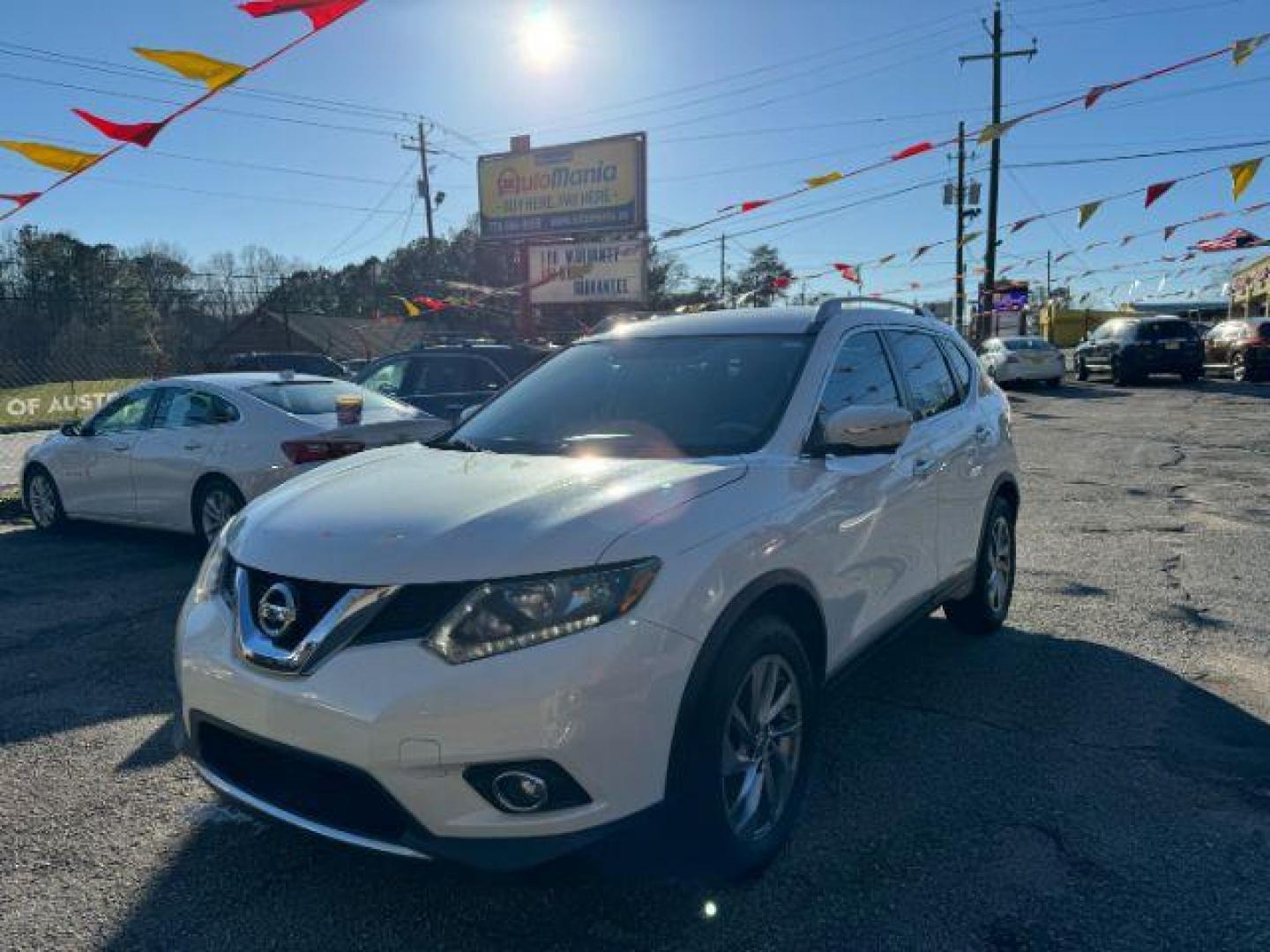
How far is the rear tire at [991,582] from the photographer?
493 cm

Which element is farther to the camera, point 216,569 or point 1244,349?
point 1244,349

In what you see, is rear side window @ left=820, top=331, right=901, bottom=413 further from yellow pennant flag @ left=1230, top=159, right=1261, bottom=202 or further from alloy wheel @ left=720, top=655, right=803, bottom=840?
yellow pennant flag @ left=1230, top=159, right=1261, bottom=202

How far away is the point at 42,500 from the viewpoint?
8.61 metres

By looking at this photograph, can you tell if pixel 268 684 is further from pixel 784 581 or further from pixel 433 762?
pixel 784 581

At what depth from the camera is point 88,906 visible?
2773 millimetres

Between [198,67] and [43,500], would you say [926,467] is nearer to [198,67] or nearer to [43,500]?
[198,67]

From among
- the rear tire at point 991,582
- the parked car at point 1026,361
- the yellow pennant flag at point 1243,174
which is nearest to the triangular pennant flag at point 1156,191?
the yellow pennant flag at point 1243,174

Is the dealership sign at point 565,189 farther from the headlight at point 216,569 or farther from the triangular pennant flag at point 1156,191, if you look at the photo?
the headlight at point 216,569

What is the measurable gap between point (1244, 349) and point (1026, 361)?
5.00 m

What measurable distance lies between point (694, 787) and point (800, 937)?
1.73 feet

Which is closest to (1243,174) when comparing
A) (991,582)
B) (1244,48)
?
(1244,48)

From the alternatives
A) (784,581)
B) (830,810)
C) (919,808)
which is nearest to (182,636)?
(784,581)

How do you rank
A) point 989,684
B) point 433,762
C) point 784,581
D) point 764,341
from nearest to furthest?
point 433,762 → point 784,581 → point 764,341 → point 989,684

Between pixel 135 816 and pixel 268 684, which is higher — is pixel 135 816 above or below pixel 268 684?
below
